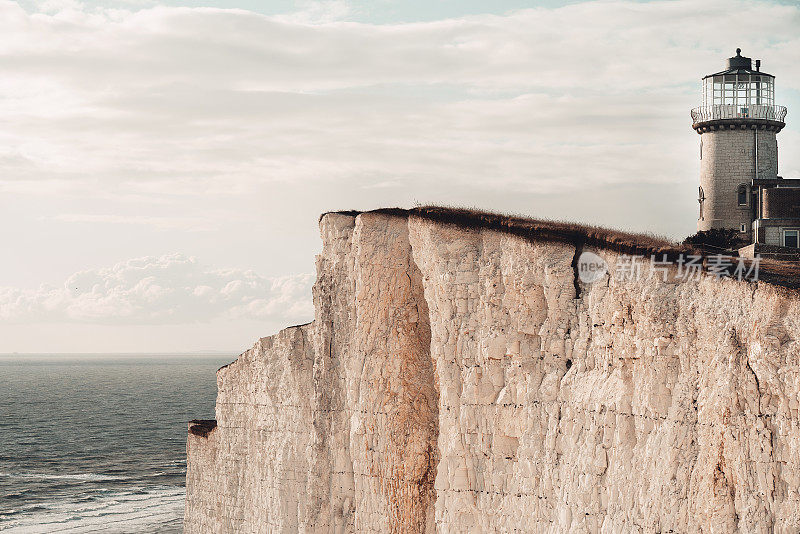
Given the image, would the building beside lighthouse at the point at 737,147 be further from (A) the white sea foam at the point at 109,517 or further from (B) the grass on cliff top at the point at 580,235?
(A) the white sea foam at the point at 109,517

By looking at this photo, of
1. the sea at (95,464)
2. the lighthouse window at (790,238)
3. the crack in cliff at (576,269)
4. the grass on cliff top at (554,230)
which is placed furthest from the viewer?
the sea at (95,464)

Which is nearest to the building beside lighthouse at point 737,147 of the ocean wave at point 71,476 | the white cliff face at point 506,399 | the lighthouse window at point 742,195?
the lighthouse window at point 742,195

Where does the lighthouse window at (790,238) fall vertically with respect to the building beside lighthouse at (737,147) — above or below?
below

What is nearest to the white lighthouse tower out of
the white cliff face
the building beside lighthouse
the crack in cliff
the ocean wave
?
the building beside lighthouse

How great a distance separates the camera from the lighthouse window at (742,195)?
141 feet

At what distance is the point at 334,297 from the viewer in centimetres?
2569

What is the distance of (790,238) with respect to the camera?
1593 inches

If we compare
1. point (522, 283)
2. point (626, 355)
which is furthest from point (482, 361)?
point (626, 355)

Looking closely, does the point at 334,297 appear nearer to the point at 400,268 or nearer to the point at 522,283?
the point at 400,268

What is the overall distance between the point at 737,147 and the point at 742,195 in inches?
89.6

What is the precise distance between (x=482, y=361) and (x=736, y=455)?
7.07m

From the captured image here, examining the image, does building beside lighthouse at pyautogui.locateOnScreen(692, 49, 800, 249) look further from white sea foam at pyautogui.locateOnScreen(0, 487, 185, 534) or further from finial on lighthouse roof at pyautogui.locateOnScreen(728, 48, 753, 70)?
white sea foam at pyautogui.locateOnScreen(0, 487, 185, 534)

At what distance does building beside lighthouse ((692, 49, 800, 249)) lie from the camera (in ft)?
141
